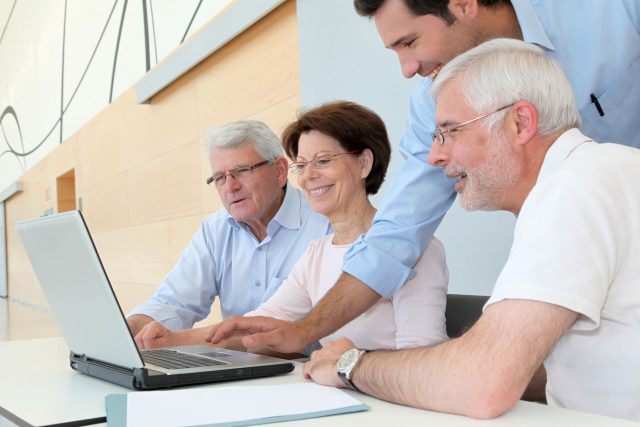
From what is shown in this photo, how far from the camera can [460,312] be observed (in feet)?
Answer: 5.91

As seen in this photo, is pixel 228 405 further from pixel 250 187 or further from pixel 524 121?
pixel 250 187

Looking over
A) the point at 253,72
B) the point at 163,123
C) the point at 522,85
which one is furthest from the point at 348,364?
the point at 163,123

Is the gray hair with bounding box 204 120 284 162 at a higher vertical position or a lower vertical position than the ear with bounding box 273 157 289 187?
higher

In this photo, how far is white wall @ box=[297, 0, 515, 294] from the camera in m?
2.50

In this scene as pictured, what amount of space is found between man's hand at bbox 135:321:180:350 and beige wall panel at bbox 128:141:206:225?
110 inches

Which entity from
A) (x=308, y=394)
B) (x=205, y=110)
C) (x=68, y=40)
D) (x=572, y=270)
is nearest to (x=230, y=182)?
(x=308, y=394)

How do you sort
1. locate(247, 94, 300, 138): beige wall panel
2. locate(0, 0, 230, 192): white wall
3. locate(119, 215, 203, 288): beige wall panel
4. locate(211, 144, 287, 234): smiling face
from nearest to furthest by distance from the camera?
locate(211, 144, 287, 234): smiling face < locate(247, 94, 300, 138): beige wall panel < locate(119, 215, 203, 288): beige wall panel < locate(0, 0, 230, 192): white wall

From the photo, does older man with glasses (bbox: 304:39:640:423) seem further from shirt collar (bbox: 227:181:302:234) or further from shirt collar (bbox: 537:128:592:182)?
shirt collar (bbox: 227:181:302:234)

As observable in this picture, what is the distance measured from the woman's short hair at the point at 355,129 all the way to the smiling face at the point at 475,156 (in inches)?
27.3

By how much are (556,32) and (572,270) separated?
2.69 feet

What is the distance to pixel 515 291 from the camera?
3.28 feet

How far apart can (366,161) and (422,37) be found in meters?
0.50

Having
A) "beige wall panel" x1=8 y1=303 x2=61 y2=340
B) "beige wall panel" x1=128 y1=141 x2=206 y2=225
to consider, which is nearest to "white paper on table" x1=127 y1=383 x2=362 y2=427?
"beige wall panel" x1=128 y1=141 x2=206 y2=225

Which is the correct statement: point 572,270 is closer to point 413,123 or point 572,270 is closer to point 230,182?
point 413,123
